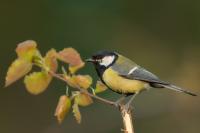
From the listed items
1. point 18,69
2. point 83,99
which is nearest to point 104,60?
point 83,99

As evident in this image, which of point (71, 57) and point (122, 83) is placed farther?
point (122, 83)

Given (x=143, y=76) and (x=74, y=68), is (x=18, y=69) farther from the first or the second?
(x=143, y=76)

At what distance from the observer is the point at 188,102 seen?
5.04 meters

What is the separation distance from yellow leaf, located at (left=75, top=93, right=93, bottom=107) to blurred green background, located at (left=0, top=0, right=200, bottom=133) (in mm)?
3134

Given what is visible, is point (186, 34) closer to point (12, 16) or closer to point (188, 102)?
point (188, 102)

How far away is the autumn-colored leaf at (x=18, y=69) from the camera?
140 cm

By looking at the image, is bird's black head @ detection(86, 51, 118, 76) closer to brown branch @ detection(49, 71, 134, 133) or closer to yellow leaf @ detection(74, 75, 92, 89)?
brown branch @ detection(49, 71, 134, 133)

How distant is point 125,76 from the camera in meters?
2.26

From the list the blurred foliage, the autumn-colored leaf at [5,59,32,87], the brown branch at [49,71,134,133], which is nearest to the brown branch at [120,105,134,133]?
the brown branch at [49,71,134,133]

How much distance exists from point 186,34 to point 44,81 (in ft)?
14.9

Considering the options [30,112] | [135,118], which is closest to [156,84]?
[135,118]

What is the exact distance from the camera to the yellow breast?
2229mm

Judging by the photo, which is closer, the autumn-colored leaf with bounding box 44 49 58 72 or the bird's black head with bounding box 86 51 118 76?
the autumn-colored leaf with bounding box 44 49 58 72

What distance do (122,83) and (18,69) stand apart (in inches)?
33.9
